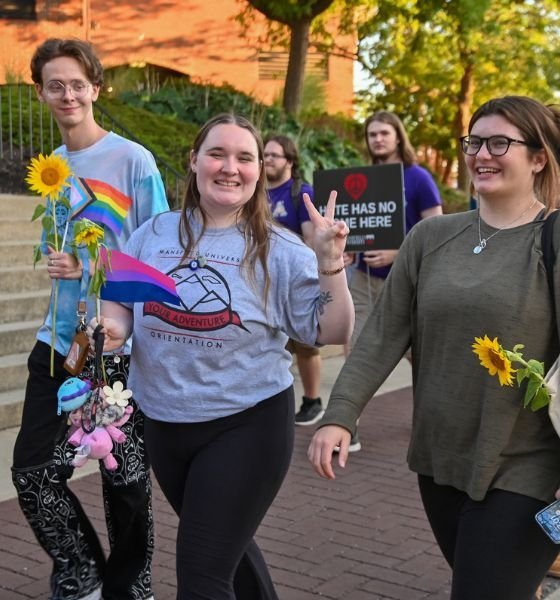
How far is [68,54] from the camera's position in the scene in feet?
13.7

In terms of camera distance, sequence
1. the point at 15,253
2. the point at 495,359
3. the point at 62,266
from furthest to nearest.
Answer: the point at 15,253, the point at 62,266, the point at 495,359

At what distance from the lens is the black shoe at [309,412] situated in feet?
25.8

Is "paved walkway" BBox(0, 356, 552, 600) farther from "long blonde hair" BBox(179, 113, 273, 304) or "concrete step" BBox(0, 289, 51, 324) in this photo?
"concrete step" BBox(0, 289, 51, 324)

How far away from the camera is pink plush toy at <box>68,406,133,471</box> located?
11.2 ft

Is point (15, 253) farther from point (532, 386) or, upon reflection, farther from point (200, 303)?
point (532, 386)

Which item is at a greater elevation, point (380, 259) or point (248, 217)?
point (248, 217)

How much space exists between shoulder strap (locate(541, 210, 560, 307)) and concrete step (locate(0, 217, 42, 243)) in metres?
7.55

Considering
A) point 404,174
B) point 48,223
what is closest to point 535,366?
point 48,223

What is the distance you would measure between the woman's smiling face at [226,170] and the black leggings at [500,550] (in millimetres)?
1255

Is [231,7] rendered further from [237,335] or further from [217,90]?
[237,335]

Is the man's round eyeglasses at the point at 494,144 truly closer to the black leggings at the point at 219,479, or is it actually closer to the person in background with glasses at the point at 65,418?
the black leggings at the point at 219,479

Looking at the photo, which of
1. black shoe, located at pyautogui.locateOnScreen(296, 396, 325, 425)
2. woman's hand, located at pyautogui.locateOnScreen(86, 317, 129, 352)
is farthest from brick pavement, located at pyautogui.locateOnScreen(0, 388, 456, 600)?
woman's hand, located at pyautogui.locateOnScreen(86, 317, 129, 352)

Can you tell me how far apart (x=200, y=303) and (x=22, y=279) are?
625 cm

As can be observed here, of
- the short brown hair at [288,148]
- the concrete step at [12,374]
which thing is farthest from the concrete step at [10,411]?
the short brown hair at [288,148]
